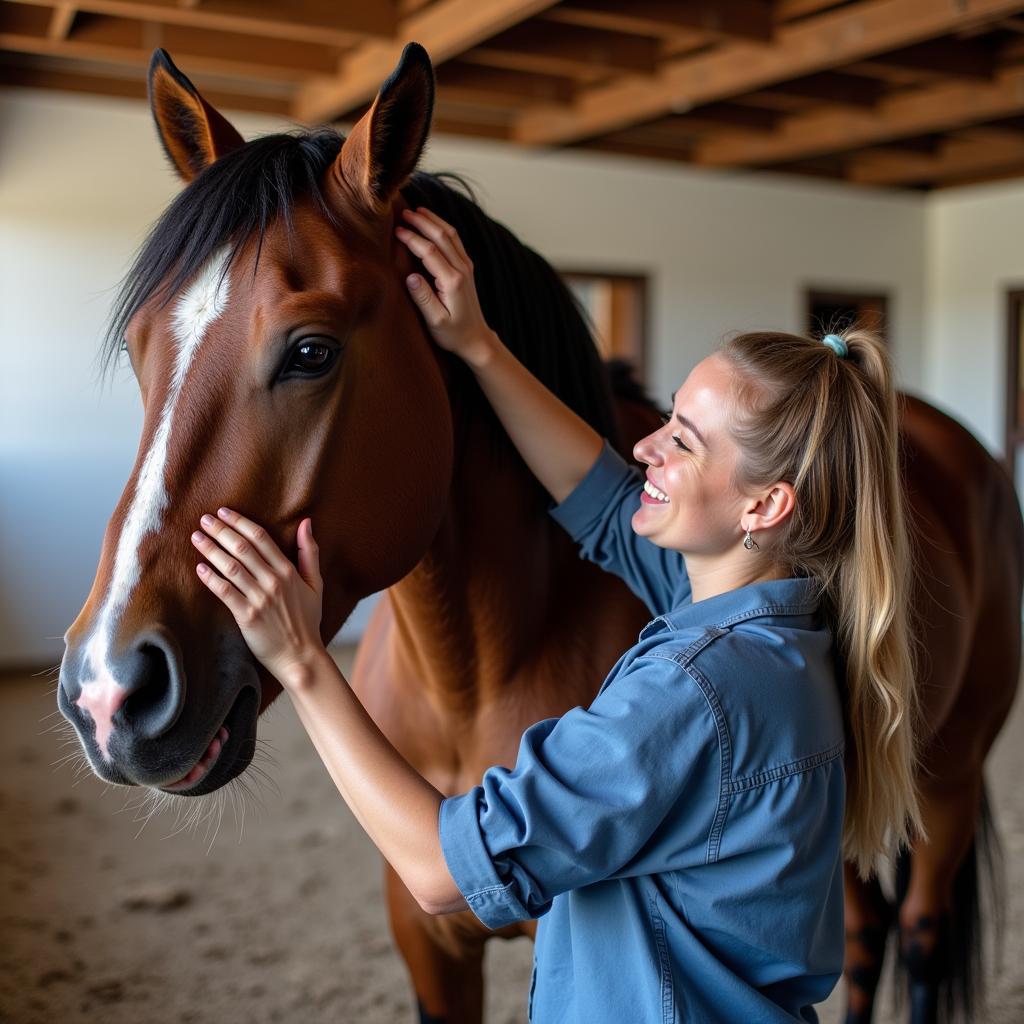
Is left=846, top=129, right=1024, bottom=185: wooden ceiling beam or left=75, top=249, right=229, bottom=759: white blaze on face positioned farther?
left=846, top=129, right=1024, bottom=185: wooden ceiling beam

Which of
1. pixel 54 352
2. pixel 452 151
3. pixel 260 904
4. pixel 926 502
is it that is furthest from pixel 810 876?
pixel 452 151

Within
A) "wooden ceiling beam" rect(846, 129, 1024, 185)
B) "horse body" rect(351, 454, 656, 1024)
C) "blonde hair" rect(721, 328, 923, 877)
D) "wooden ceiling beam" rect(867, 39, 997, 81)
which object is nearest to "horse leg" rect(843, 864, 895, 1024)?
"horse body" rect(351, 454, 656, 1024)

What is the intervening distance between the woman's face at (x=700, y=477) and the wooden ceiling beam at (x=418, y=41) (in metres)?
2.23

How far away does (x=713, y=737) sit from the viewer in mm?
835

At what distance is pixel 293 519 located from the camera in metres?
0.96

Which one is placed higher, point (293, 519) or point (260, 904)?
point (293, 519)

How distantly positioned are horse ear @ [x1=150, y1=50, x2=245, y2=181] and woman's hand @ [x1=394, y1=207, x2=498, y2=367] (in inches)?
8.8

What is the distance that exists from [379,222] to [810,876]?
0.74 m

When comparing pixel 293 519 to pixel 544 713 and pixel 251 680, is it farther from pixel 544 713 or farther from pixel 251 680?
pixel 544 713

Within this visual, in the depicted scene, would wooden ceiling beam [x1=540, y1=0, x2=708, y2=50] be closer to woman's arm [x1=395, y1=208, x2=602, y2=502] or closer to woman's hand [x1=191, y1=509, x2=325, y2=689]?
woman's arm [x1=395, y1=208, x2=602, y2=502]

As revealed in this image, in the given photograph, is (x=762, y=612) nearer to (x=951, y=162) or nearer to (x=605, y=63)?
(x=605, y=63)

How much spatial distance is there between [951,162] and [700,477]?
646 centimetres

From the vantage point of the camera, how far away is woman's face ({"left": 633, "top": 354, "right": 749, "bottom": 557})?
984 millimetres

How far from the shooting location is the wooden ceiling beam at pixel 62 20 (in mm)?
3973
